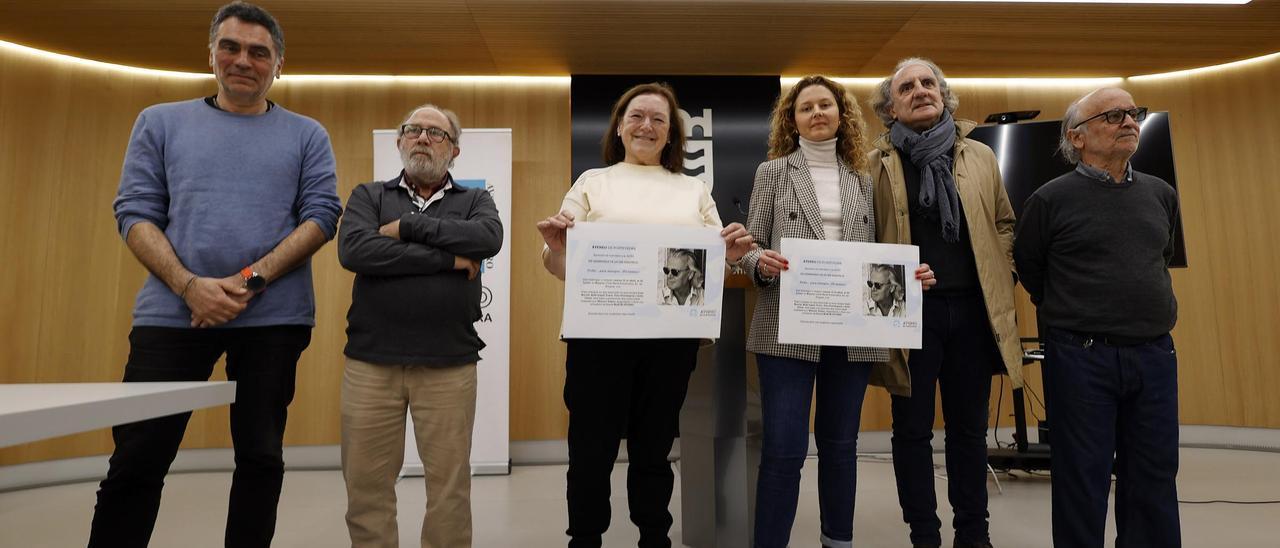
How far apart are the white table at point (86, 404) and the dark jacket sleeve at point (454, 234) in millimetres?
941

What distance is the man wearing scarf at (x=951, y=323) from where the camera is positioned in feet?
6.64

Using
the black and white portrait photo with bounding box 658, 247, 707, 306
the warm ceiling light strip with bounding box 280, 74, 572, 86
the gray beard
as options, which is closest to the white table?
the black and white portrait photo with bounding box 658, 247, 707, 306

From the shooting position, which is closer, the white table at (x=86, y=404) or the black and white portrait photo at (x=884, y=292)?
the white table at (x=86, y=404)

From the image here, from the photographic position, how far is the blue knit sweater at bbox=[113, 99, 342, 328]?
1720mm

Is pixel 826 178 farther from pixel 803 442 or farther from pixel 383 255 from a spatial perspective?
pixel 383 255

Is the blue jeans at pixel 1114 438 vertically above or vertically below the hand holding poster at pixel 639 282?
below

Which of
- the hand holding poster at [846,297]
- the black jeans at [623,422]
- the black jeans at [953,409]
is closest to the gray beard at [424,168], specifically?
the black jeans at [623,422]

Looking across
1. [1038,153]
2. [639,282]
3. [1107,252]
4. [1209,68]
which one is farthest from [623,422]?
[1209,68]

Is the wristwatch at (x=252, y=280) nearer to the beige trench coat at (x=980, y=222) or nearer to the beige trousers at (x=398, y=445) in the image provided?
the beige trousers at (x=398, y=445)

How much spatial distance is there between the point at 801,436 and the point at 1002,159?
2.88 meters

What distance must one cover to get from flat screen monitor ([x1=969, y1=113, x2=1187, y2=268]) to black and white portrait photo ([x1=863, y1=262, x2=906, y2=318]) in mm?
2412

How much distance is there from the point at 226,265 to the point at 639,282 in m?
1.11

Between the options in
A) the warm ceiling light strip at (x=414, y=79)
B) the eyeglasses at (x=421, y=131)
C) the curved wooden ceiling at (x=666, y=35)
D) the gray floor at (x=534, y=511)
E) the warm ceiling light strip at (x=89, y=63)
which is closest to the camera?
the eyeglasses at (x=421, y=131)

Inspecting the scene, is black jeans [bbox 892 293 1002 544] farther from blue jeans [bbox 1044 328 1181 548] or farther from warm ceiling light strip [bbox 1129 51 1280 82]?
warm ceiling light strip [bbox 1129 51 1280 82]
